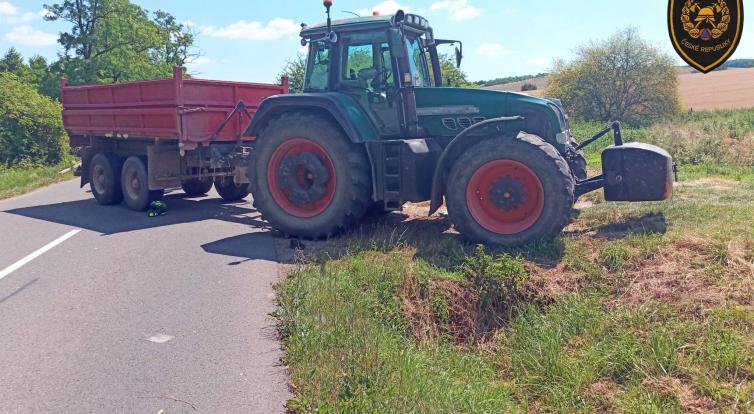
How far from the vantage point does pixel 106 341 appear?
16.3 ft

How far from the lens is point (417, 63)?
8211mm

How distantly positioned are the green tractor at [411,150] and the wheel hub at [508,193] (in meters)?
0.01

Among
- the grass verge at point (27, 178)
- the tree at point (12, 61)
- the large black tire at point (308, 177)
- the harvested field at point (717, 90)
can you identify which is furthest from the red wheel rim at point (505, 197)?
the tree at point (12, 61)

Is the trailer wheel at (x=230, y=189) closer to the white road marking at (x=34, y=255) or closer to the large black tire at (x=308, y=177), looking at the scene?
the white road marking at (x=34, y=255)

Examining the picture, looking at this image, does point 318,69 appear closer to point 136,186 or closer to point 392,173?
point 392,173

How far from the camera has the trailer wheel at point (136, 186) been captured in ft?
36.1

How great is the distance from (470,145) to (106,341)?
14.5 ft

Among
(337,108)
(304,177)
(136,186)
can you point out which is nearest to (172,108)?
(136,186)

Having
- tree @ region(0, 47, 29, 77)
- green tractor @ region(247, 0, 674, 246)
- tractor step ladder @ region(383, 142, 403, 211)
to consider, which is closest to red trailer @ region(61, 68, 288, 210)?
green tractor @ region(247, 0, 674, 246)

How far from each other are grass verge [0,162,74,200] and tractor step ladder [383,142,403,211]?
464 inches

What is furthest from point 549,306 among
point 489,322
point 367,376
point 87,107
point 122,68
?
point 122,68

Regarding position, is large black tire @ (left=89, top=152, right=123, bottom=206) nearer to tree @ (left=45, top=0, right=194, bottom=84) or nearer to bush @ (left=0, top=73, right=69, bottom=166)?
bush @ (left=0, top=73, right=69, bottom=166)

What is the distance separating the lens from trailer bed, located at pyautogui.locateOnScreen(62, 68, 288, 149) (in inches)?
401

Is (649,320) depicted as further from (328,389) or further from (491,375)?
(328,389)
